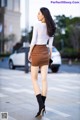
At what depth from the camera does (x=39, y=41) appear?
187 inches

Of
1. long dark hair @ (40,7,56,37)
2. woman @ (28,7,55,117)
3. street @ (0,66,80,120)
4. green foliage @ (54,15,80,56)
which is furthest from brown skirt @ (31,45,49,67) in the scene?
green foliage @ (54,15,80,56)

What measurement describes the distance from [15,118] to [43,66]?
0.83 metres

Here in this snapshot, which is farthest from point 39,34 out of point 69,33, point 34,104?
point 69,33

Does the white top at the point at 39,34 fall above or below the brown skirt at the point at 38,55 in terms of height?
above

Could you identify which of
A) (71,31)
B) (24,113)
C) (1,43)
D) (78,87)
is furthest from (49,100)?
(71,31)

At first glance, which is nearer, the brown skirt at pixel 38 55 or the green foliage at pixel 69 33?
the brown skirt at pixel 38 55

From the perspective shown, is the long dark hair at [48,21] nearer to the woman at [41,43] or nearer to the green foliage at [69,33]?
the woman at [41,43]

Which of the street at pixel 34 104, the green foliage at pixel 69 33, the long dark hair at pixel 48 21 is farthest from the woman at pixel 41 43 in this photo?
the green foliage at pixel 69 33

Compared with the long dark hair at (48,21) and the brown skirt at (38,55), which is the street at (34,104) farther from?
the long dark hair at (48,21)

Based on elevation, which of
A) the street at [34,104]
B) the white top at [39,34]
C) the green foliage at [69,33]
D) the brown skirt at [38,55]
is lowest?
the green foliage at [69,33]

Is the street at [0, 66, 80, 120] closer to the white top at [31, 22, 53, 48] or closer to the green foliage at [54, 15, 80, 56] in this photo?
the white top at [31, 22, 53, 48]

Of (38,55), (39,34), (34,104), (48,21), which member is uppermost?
(48,21)

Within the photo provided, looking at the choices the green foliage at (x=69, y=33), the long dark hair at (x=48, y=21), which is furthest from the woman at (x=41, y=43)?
the green foliage at (x=69, y=33)

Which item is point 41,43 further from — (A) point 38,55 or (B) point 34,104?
(B) point 34,104
